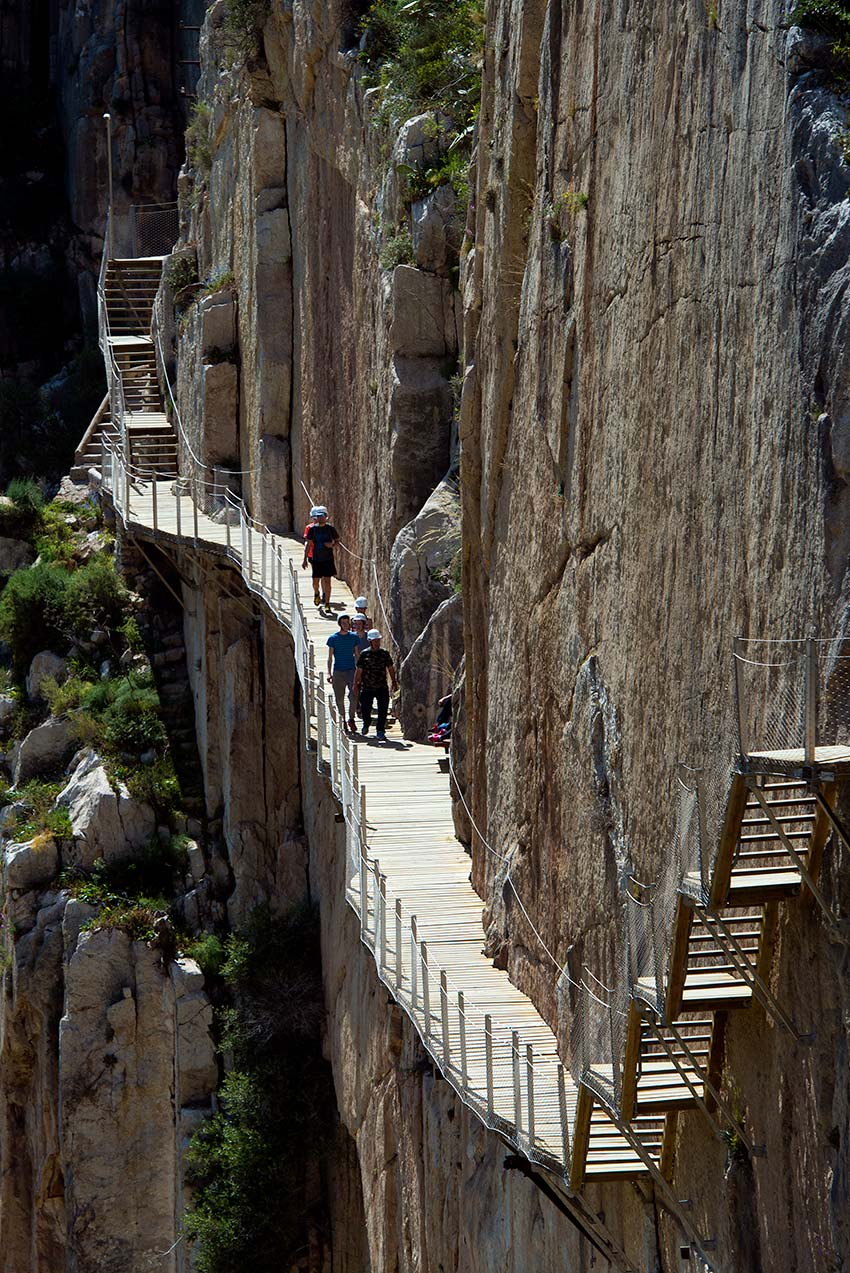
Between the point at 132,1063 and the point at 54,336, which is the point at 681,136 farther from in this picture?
the point at 54,336

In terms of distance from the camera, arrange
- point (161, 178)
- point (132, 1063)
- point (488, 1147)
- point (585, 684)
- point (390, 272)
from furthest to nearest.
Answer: point (161, 178) < point (132, 1063) < point (390, 272) < point (488, 1147) < point (585, 684)

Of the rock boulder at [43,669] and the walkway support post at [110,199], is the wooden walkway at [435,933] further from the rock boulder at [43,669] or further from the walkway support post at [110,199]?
the walkway support post at [110,199]

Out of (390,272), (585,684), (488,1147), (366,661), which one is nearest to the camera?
(585,684)

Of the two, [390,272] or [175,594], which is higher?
[390,272]

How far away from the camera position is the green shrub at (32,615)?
1292 inches

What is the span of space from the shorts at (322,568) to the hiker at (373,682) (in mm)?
2273

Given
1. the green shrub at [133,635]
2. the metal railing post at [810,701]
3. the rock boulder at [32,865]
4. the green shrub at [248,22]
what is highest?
the green shrub at [248,22]

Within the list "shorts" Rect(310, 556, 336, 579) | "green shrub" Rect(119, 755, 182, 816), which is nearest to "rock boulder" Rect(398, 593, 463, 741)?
"shorts" Rect(310, 556, 336, 579)

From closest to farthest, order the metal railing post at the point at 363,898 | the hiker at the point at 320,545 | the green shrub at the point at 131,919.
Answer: the metal railing post at the point at 363,898, the hiker at the point at 320,545, the green shrub at the point at 131,919

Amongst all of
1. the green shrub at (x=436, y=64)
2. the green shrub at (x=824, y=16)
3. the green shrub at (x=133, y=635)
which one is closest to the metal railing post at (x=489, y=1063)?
the green shrub at (x=824, y=16)

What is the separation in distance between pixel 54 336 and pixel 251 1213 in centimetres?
2683

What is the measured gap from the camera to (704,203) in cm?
1101

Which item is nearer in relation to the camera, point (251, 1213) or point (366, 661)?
point (366, 661)

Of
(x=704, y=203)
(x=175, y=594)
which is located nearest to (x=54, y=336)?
(x=175, y=594)
